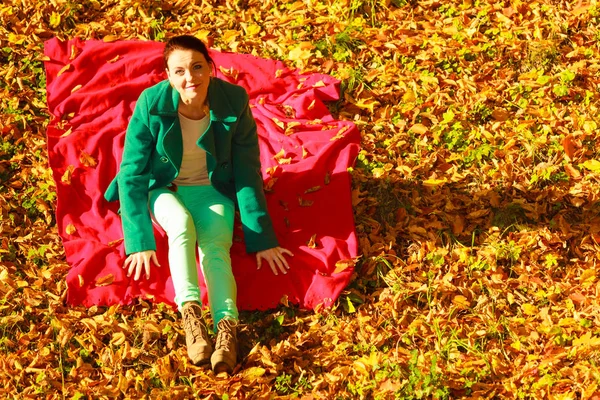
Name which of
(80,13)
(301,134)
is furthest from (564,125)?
(80,13)

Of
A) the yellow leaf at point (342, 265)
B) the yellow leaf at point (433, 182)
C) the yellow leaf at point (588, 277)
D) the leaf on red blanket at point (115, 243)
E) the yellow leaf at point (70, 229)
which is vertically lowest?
→ the yellow leaf at point (588, 277)

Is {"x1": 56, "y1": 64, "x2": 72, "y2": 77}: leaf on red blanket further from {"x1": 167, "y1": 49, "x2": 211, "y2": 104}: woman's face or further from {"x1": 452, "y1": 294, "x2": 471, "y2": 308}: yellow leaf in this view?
{"x1": 452, "y1": 294, "x2": 471, "y2": 308}: yellow leaf

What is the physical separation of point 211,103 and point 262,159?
0.81 meters

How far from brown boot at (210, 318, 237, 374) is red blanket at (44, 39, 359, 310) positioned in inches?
14.2

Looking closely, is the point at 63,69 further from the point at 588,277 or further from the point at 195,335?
the point at 588,277

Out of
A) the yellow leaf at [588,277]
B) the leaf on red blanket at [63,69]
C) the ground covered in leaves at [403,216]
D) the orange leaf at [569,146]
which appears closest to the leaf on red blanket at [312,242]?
the ground covered in leaves at [403,216]

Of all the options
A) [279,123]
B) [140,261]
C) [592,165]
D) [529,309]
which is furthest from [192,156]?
[592,165]

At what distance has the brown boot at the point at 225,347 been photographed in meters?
4.63

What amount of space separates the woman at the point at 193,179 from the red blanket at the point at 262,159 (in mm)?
135

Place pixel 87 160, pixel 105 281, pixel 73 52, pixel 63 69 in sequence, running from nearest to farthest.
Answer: pixel 105 281 → pixel 87 160 → pixel 63 69 → pixel 73 52

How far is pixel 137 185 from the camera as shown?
5168 millimetres

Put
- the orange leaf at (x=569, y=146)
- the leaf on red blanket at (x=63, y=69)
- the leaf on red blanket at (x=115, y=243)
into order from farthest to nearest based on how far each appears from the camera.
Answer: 1. the leaf on red blanket at (x=63, y=69)
2. the orange leaf at (x=569, y=146)
3. the leaf on red blanket at (x=115, y=243)

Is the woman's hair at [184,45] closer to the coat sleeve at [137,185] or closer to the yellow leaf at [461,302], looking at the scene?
the coat sleeve at [137,185]

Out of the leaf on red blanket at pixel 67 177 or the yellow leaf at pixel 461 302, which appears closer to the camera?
the yellow leaf at pixel 461 302
